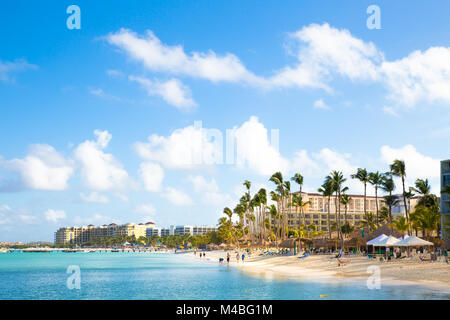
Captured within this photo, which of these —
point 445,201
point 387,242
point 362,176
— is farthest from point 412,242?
point 362,176

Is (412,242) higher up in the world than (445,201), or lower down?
lower down

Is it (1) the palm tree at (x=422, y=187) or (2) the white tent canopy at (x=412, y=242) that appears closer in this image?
(2) the white tent canopy at (x=412, y=242)

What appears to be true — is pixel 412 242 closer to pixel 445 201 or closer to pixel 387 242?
pixel 387 242

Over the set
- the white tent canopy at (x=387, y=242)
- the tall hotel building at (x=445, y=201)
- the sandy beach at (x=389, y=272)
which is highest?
the tall hotel building at (x=445, y=201)

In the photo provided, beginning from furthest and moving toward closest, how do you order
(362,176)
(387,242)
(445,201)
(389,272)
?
(362,176)
(445,201)
(387,242)
(389,272)

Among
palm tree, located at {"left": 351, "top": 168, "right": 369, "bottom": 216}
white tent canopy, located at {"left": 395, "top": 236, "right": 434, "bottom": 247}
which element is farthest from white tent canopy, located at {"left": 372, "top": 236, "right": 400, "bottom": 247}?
palm tree, located at {"left": 351, "top": 168, "right": 369, "bottom": 216}

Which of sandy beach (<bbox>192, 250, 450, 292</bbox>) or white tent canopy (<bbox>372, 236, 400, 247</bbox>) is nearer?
sandy beach (<bbox>192, 250, 450, 292</bbox>)

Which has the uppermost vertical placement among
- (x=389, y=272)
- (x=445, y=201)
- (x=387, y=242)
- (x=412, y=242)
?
(x=445, y=201)

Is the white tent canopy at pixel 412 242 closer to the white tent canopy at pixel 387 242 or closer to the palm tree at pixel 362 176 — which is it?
the white tent canopy at pixel 387 242

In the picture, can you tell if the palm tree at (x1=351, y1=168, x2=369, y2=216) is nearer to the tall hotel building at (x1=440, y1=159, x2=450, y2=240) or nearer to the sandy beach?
the tall hotel building at (x1=440, y1=159, x2=450, y2=240)

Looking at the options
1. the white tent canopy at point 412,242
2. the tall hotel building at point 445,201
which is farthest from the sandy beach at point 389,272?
the tall hotel building at point 445,201

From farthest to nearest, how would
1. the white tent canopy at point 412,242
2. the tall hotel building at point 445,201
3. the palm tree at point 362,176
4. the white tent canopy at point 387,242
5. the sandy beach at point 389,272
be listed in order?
the palm tree at point 362,176
the tall hotel building at point 445,201
the white tent canopy at point 387,242
the white tent canopy at point 412,242
the sandy beach at point 389,272
